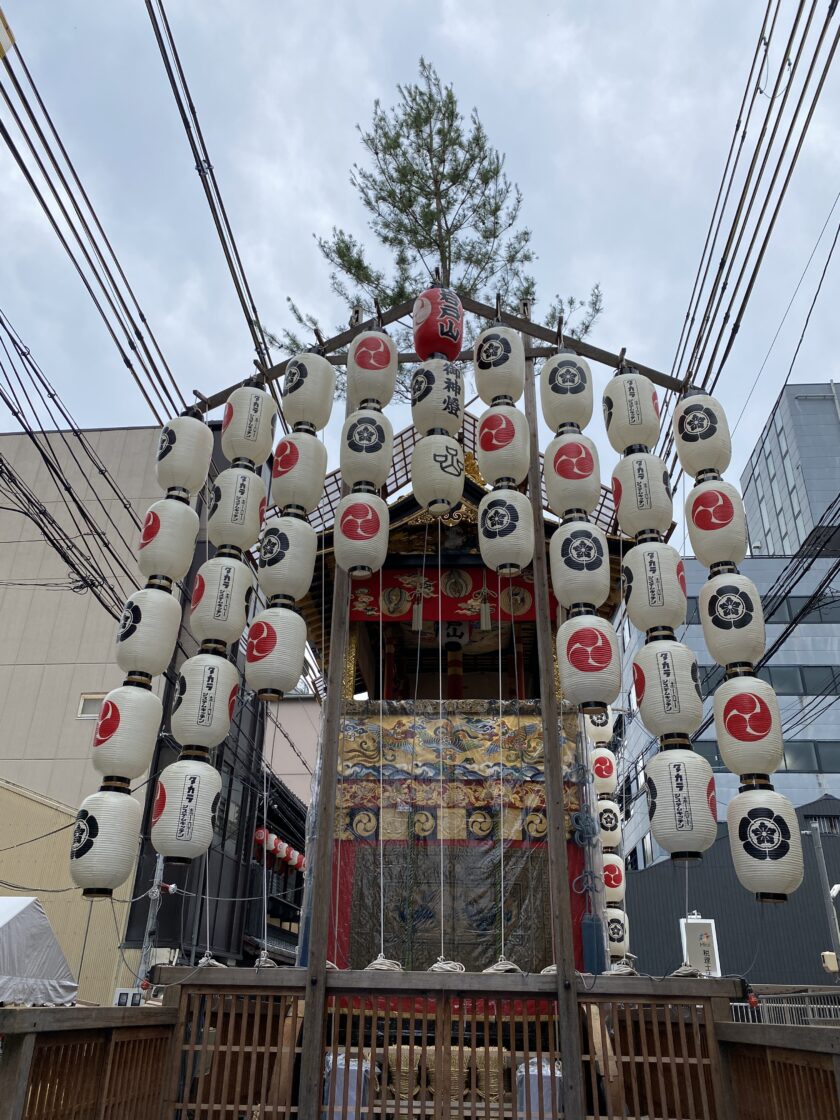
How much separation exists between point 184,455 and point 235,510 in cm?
76

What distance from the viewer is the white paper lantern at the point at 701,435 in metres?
6.46

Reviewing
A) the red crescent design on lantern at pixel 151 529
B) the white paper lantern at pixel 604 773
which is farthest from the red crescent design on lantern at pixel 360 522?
the white paper lantern at pixel 604 773

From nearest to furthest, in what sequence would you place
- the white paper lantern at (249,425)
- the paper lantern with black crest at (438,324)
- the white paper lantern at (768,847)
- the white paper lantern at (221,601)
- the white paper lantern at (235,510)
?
the white paper lantern at (768,847) → the white paper lantern at (221,601) → the white paper lantern at (235,510) → the white paper lantern at (249,425) → the paper lantern with black crest at (438,324)

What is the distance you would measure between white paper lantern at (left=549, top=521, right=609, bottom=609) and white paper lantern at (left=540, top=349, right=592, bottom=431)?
116 cm

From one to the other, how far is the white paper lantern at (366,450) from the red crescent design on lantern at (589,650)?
217 centimetres

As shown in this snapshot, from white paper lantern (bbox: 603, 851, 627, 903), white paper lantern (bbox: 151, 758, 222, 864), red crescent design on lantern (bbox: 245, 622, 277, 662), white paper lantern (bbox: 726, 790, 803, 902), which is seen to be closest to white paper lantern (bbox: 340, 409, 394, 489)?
red crescent design on lantern (bbox: 245, 622, 277, 662)

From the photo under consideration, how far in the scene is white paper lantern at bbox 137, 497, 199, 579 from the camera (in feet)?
20.5

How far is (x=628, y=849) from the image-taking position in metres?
35.4

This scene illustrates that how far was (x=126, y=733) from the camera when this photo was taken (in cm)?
546

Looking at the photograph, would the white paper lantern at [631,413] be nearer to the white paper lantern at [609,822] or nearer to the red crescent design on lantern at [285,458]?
the red crescent design on lantern at [285,458]

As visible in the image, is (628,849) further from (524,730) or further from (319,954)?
(319,954)

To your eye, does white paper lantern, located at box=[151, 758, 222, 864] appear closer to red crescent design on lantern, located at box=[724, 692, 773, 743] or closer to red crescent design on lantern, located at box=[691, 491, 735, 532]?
red crescent design on lantern, located at box=[724, 692, 773, 743]

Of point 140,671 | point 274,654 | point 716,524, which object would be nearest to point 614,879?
point 716,524

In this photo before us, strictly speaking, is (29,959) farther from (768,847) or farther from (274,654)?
(768,847)
